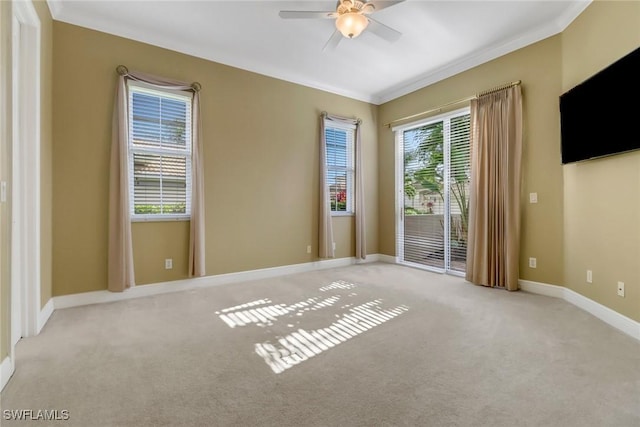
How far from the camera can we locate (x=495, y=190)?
3.80m

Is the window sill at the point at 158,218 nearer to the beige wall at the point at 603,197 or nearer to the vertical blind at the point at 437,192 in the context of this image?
the vertical blind at the point at 437,192

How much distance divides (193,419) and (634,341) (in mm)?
3125

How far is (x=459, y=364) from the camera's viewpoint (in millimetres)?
1964

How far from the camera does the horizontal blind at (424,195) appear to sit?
4.77 meters

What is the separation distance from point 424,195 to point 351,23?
3.06m

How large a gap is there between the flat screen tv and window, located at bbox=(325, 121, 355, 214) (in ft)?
9.89

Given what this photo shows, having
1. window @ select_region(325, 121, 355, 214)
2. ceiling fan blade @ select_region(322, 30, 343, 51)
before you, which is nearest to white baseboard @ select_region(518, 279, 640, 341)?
window @ select_region(325, 121, 355, 214)

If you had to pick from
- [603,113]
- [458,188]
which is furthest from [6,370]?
[458,188]

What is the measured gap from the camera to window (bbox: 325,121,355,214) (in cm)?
522

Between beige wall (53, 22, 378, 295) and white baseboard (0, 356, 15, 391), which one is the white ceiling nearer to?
beige wall (53, 22, 378, 295)

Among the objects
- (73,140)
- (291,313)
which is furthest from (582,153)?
(73,140)

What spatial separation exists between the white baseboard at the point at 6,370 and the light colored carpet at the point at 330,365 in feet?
0.18

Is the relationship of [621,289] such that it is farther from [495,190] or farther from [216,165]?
[216,165]

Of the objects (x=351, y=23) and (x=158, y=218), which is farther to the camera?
(x=158, y=218)
